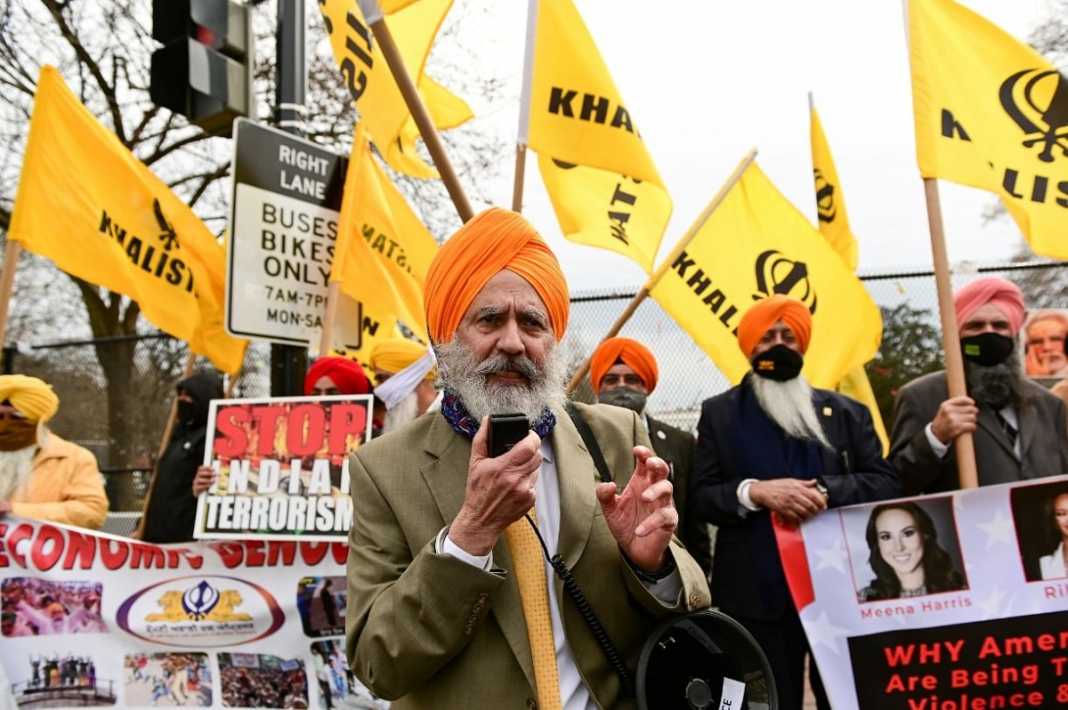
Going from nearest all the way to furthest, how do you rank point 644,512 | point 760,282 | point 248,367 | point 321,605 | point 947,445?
point 644,512
point 947,445
point 321,605
point 760,282
point 248,367

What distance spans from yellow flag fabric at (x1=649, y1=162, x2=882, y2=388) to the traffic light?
8.44 ft

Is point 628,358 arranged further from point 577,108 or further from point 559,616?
point 559,616

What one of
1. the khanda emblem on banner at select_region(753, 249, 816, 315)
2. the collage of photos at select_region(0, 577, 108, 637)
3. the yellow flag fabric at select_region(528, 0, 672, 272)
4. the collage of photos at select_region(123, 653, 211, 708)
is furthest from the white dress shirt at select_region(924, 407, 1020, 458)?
the collage of photos at select_region(0, 577, 108, 637)

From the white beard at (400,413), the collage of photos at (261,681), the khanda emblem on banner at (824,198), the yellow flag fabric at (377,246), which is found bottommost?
the collage of photos at (261,681)

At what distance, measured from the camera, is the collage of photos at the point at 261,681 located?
14.8ft

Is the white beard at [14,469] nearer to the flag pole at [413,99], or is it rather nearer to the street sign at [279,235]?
the street sign at [279,235]

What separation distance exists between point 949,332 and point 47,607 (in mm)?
4136

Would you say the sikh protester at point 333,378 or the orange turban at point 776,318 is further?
the sikh protester at point 333,378

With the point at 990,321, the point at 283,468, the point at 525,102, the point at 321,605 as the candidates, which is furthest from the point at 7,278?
the point at 990,321

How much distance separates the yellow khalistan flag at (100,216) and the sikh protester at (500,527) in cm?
404

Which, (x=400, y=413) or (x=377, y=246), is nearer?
(x=400, y=413)

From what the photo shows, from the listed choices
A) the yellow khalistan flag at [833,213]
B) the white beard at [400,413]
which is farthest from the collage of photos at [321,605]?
the yellow khalistan flag at [833,213]

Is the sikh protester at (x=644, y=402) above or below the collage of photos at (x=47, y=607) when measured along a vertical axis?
above

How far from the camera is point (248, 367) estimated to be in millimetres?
13969
